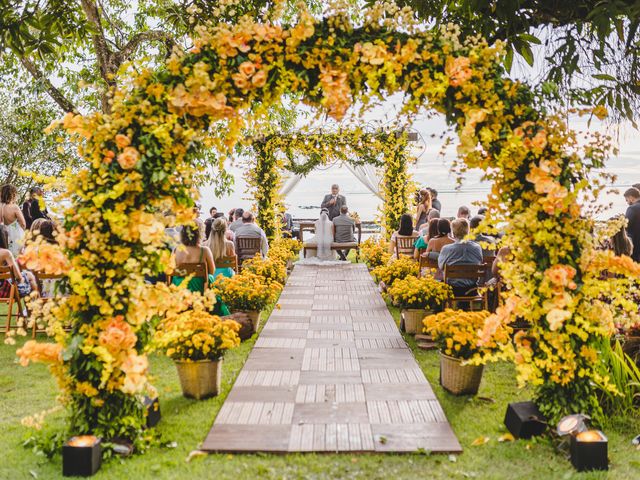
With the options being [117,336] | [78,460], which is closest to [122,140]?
[117,336]

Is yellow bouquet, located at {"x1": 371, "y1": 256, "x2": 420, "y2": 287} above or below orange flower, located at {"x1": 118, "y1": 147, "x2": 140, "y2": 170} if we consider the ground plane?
below

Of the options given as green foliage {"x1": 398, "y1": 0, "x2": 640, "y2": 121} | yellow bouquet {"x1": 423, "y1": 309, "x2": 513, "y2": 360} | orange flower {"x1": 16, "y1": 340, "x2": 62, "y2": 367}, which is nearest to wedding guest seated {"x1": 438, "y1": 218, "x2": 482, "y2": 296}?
yellow bouquet {"x1": 423, "y1": 309, "x2": 513, "y2": 360}

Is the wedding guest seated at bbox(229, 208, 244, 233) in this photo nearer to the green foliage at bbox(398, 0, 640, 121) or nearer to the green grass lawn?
the green grass lawn

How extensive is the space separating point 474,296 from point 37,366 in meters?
4.70

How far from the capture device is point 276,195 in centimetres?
1193

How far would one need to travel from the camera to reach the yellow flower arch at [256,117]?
10.0ft

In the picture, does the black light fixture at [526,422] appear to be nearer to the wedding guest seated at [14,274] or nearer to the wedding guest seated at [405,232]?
the wedding guest seated at [14,274]

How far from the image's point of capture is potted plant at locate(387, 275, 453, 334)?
594 cm

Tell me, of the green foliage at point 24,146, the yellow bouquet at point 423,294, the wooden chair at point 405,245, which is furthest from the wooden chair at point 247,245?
the green foliage at point 24,146

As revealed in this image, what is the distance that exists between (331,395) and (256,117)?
7.10 feet

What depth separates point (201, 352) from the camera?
161 inches

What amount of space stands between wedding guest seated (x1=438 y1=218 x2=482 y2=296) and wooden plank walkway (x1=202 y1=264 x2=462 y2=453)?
906 mm

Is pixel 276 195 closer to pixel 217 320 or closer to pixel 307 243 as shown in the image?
pixel 307 243

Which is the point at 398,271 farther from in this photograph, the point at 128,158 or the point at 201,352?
the point at 128,158
